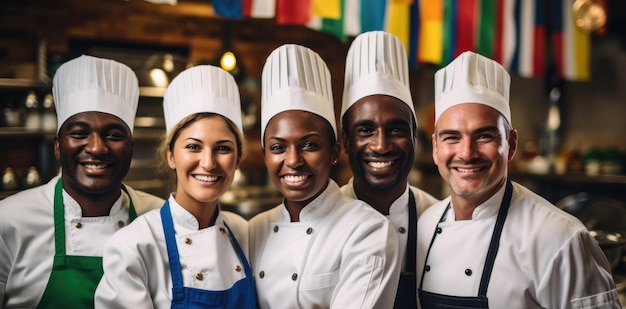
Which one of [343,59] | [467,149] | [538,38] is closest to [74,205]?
[467,149]

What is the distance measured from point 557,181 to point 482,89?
12.8 feet

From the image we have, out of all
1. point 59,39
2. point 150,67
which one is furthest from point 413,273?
point 59,39

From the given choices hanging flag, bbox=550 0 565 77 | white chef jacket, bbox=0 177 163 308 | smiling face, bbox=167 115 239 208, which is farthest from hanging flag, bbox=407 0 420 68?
white chef jacket, bbox=0 177 163 308

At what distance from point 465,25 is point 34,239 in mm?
2555

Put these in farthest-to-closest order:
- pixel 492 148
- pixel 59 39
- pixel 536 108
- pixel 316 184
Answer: pixel 536 108 < pixel 59 39 < pixel 316 184 < pixel 492 148

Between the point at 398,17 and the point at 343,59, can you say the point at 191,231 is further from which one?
the point at 343,59

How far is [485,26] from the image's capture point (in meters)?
3.32

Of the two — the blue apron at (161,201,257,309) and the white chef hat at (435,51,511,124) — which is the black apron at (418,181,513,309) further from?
the blue apron at (161,201,257,309)

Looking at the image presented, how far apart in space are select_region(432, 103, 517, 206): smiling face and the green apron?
1101 mm

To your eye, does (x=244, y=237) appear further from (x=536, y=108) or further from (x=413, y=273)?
(x=536, y=108)

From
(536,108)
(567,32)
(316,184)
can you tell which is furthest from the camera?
(536,108)

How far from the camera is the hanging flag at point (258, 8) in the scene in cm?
275

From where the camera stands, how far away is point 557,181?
5.07m

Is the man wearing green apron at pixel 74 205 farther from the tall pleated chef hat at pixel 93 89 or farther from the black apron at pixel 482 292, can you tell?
the black apron at pixel 482 292
